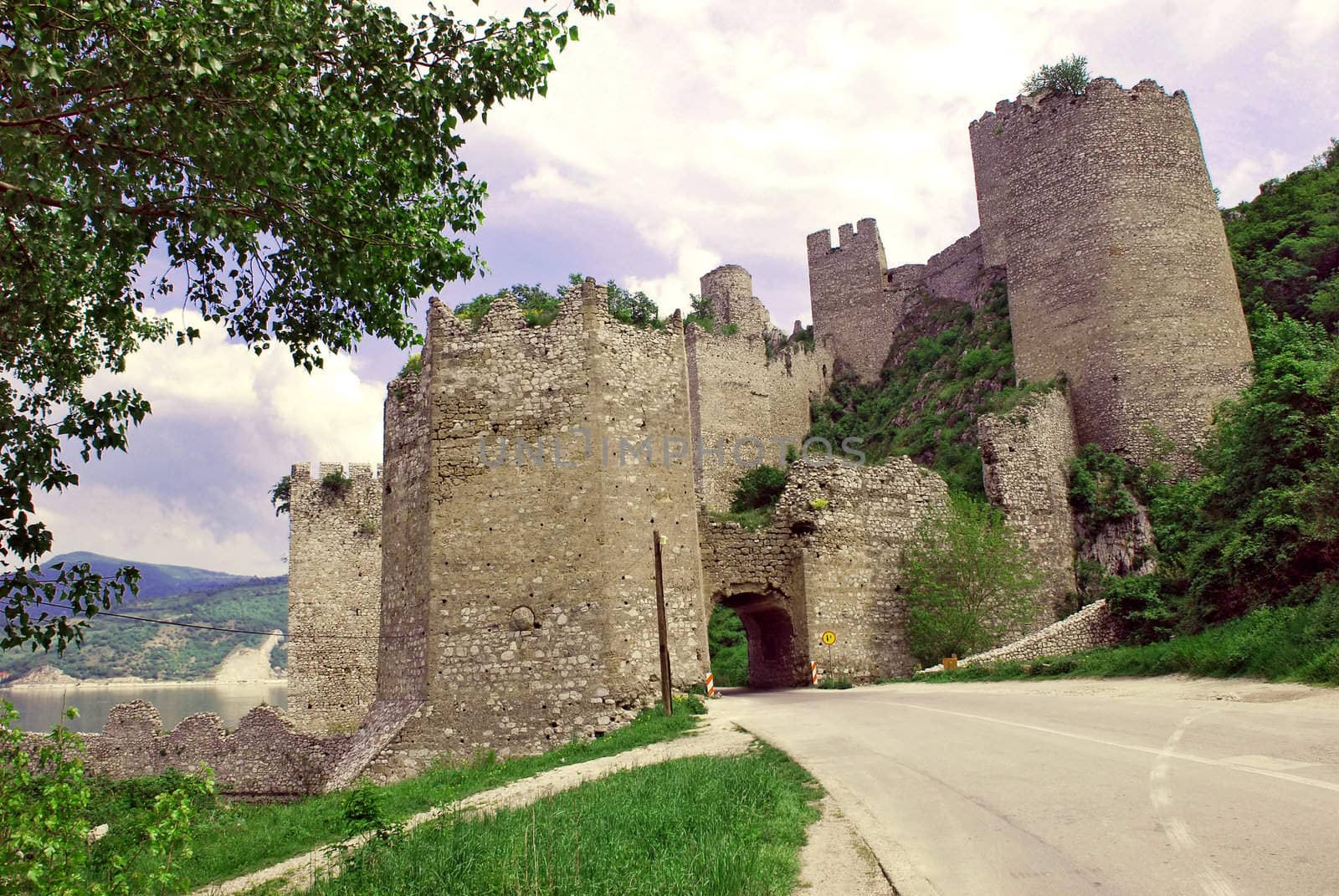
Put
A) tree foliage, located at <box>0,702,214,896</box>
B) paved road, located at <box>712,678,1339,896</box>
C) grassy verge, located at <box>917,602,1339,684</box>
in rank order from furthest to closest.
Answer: grassy verge, located at <box>917,602,1339,684</box>
tree foliage, located at <box>0,702,214,896</box>
paved road, located at <box>712,678,1339,896</box>

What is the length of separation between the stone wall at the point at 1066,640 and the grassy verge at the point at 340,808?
7880 millimetres

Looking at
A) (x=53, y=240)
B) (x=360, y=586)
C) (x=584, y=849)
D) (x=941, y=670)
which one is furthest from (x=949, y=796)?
(x=360, y=586)

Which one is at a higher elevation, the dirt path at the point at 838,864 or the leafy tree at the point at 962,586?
the leafy tree at the point at 962,586

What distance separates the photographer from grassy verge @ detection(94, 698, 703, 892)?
35.1 feet

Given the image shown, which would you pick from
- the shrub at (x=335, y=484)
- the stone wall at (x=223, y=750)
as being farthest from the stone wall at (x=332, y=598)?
the stone wall at (x=223, y=750)

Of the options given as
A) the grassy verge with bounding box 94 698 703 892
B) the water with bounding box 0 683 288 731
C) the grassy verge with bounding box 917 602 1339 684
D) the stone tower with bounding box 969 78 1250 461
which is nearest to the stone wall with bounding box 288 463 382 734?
the grassy verge with bounding box 94 698 703 892

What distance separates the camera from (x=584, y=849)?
661 cm

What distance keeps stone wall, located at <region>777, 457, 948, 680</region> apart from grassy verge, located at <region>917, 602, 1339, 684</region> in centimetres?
417

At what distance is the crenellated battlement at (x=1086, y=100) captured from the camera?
30.8 m

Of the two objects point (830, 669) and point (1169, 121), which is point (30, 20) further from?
point (1169, 121)

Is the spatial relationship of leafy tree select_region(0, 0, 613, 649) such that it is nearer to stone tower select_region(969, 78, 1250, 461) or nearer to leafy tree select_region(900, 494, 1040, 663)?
leafy tree select_region(900, 494, 1040, 663)

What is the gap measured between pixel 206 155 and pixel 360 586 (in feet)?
96.4

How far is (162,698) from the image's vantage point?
423 feet

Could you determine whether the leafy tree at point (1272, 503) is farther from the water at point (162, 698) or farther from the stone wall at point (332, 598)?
the water at point (162, 698)
